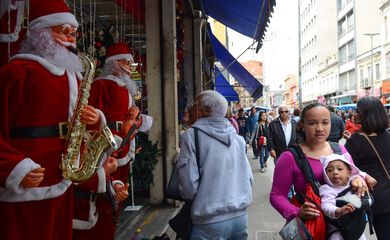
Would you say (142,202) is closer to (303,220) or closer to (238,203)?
(238,203)

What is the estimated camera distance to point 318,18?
68.6 m

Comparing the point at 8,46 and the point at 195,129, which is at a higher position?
the point at 8,46

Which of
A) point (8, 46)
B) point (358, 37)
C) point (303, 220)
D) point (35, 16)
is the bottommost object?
point (303, 220)

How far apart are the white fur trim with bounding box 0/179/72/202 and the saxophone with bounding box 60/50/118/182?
2.4 inches

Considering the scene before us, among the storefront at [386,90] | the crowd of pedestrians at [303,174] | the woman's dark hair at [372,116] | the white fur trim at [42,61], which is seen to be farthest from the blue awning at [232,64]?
the storefront at [386,90]

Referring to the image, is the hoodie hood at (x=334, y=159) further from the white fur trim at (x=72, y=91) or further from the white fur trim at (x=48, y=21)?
the white fur trim at (x=48, y=21)

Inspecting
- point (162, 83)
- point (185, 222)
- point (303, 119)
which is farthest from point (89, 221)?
point (162, 83)

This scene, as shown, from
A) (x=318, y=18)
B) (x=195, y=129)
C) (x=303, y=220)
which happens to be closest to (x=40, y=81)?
(x=195, y=129)

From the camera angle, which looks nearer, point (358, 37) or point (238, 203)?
point (238, 203)

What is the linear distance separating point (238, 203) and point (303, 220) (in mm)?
635

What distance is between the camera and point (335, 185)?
8.75 ft

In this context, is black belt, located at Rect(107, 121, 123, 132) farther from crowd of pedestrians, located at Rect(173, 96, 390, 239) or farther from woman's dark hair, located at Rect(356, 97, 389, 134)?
woman's dark hair, located at Rect(356, 97, 389, 134)

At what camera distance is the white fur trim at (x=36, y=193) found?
2.16m

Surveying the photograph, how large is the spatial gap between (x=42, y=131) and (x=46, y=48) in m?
0.50
